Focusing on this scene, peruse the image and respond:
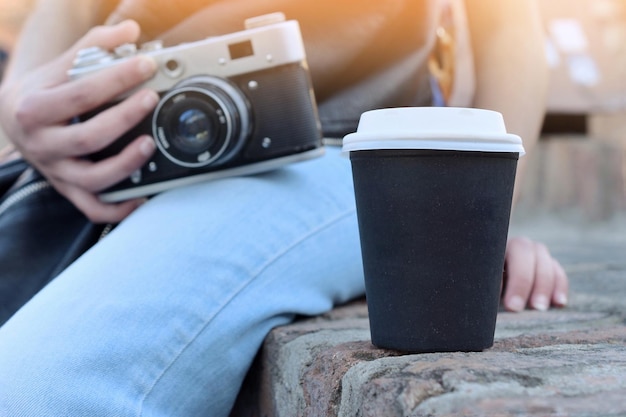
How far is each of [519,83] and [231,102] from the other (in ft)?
1.25

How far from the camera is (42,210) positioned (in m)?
0.92

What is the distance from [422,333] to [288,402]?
22 cm

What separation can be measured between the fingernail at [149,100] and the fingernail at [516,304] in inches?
17.9

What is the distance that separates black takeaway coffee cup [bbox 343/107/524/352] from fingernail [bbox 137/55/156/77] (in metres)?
0.38

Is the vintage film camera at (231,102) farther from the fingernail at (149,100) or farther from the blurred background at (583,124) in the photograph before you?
the blurred background at (583,124)

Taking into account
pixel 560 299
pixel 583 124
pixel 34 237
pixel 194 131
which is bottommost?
pixel 583 124

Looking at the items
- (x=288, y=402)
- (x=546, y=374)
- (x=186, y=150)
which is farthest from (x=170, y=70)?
A: (x=546, y=374)

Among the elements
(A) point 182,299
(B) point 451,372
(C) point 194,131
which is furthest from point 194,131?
(B) point 451,372

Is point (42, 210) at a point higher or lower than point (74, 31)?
lower

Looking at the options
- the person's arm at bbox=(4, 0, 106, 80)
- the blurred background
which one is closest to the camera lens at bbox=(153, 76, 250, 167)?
the person's arm at bbox=(4, 0, 106, 80)

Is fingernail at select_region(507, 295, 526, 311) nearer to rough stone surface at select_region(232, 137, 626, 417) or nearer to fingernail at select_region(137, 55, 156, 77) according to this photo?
rough stone surface at select_region(232, 137, 626, 417)

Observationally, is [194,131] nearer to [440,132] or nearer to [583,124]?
[440,132]

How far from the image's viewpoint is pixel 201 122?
0.81m

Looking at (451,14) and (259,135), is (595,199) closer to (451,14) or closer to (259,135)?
(451,14)
